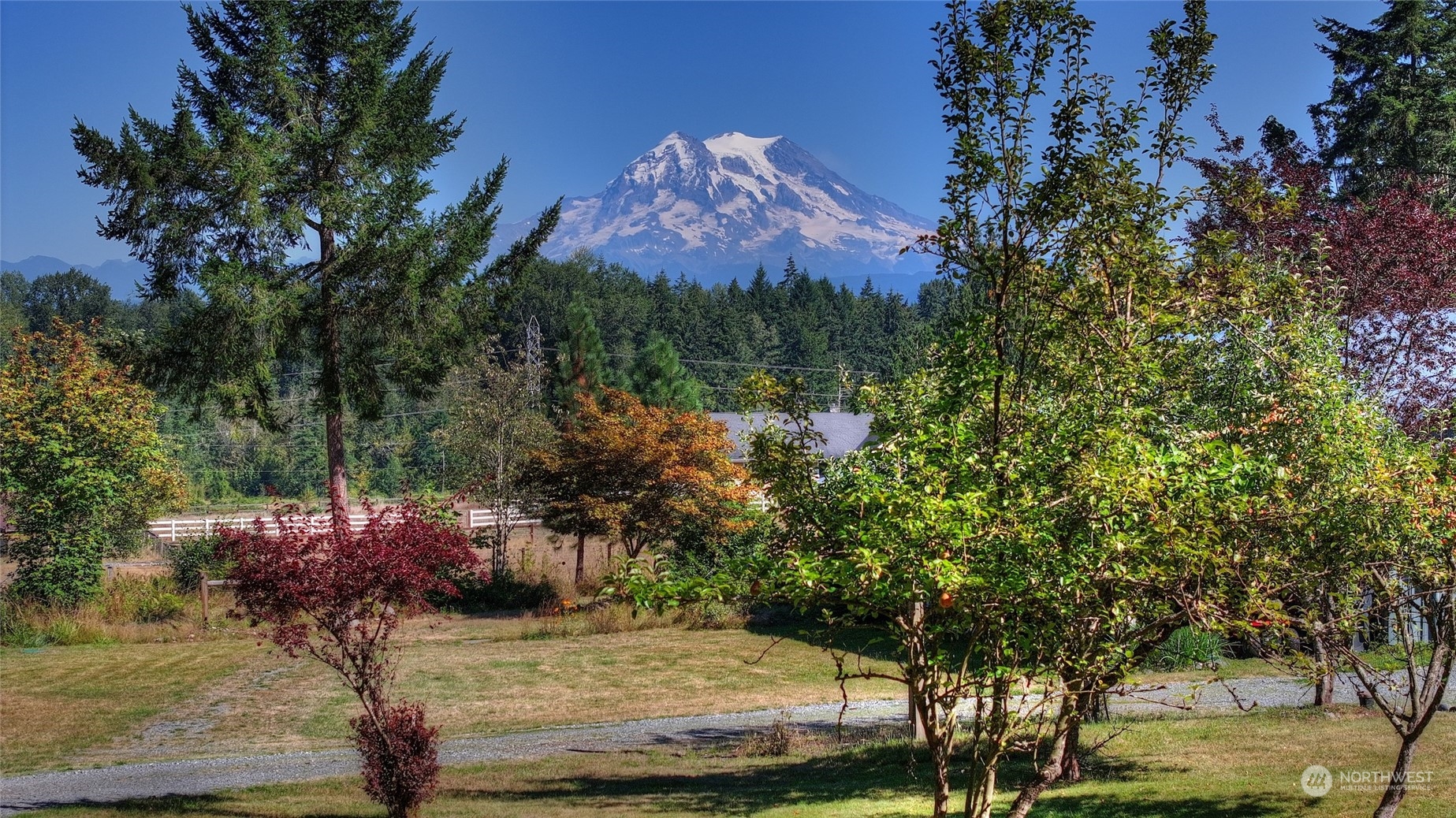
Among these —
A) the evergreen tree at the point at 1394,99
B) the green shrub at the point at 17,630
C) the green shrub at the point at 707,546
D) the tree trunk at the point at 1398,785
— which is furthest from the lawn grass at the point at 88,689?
the evergreen tree at the point at 1394,99

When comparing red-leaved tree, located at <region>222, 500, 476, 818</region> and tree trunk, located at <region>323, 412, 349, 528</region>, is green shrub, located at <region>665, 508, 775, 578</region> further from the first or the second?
red-leaved tree, located at <region>222, 500, 476, 818</region>

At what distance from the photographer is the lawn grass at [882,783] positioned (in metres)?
8.69

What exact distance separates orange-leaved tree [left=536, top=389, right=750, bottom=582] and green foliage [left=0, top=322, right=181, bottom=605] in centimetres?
898

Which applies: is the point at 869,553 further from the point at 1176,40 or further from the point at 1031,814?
the point at 1031,814

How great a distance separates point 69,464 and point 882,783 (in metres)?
18.9

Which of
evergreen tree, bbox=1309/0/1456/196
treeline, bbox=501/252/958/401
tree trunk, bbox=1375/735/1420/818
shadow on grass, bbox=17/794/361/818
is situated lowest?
shadow on grass, bbox=17/794/361/818

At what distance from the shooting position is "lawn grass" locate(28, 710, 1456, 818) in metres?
8.69

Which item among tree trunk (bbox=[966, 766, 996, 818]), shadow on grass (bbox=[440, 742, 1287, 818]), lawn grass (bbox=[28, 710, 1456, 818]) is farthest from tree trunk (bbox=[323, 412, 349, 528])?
tree trunk (bbox=[966, 766, 996, 818])

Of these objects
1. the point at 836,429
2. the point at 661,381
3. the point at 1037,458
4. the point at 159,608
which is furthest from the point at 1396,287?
the point at 836,429

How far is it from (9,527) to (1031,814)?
73.2 ft

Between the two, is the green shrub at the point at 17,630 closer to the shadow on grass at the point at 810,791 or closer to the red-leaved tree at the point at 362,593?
the red-leaved tree at the point at 362,593

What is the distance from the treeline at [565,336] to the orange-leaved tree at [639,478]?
2406 cm

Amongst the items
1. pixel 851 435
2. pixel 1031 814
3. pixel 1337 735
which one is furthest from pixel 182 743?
pixel 851 435

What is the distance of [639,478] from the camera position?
77.8 feet
